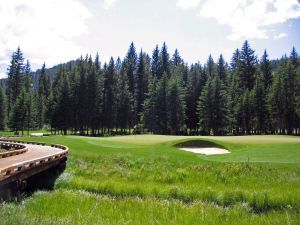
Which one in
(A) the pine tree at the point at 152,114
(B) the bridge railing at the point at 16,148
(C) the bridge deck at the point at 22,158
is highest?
(A) the pine tree at the point at 152,114

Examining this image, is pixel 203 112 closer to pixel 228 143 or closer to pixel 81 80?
pixel 81 80

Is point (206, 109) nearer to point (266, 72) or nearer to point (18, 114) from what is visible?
point (266, 72)

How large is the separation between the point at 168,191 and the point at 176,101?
7477cm

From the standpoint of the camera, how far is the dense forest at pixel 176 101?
296 ft

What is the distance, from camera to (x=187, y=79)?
111 meters

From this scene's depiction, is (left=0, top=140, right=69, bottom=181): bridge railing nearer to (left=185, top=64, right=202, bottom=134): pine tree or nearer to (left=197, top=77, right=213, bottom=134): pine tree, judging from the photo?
(left=197, top=77, right=213, bottom=134): pine tree

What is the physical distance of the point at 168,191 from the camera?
18.5 m

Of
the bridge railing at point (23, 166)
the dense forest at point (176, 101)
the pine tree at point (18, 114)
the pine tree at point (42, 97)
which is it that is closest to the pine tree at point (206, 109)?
the dense forest at point (176, 101)

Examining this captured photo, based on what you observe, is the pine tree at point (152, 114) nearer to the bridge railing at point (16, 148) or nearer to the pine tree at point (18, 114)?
the pine tree at point (18, 114)

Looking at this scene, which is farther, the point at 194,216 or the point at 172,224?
the point at 194,216

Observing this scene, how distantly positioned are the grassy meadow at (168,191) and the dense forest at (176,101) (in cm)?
5929

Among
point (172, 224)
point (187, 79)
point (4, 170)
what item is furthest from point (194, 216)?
point (187, 79)

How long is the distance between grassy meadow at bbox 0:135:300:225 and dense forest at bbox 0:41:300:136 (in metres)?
59.3

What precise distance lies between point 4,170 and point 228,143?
32.3 m
